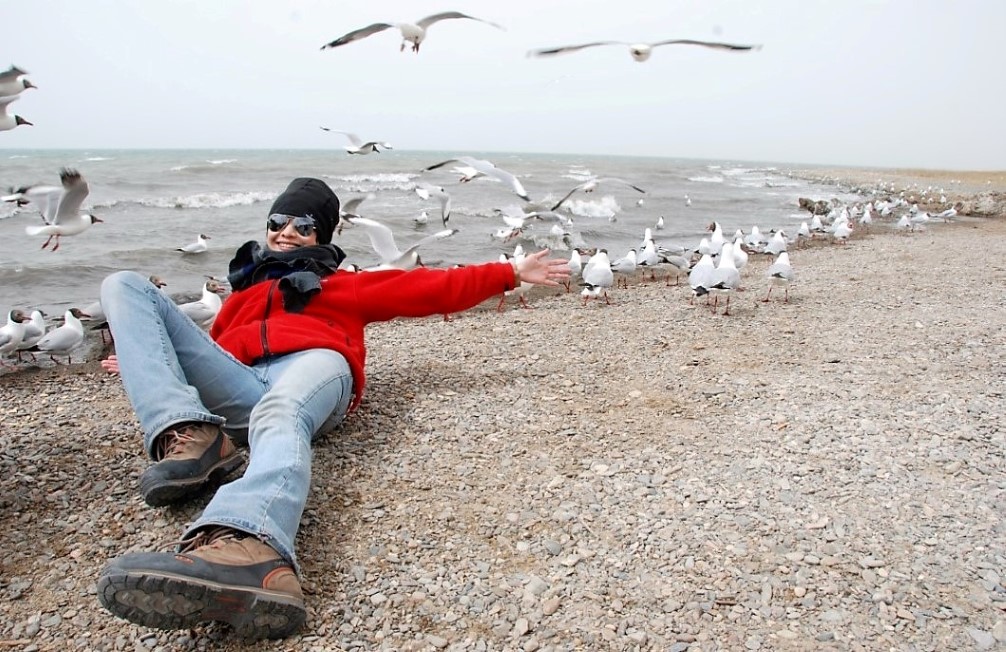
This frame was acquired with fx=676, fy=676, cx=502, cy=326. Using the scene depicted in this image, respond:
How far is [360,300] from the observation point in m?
3.36

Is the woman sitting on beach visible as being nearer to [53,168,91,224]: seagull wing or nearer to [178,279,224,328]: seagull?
[178,279,224,328]: seagull

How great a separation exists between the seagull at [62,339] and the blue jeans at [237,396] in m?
4.25

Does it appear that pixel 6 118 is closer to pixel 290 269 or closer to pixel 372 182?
pixel 290 269

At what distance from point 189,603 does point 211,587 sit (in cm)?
7

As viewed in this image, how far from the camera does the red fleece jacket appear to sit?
3.28 meters

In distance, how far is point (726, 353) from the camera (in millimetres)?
5137

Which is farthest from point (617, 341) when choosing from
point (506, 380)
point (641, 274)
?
point (641, 274)

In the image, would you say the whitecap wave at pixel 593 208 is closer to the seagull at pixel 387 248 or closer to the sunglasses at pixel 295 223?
the seagull at pixel 387 248

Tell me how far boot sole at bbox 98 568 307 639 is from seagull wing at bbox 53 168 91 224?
5.79 meters

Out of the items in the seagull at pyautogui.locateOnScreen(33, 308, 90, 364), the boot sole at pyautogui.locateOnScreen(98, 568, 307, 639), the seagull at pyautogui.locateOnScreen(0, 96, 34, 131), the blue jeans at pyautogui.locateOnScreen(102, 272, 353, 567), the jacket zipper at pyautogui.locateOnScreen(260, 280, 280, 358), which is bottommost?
the seagull at pyautogui.locateOnScreen(33, 308, 90, 364)

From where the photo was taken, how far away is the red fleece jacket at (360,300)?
328 cm

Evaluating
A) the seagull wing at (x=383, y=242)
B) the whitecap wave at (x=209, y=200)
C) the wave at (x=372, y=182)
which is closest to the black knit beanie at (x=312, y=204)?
the seagull wing at (x=383, y=242)

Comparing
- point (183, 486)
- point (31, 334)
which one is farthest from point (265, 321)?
point (31, 334)

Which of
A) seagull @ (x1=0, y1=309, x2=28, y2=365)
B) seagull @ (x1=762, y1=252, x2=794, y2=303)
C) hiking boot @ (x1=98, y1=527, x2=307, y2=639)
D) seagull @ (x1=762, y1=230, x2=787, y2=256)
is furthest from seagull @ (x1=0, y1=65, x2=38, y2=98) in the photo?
seagull @ (x1=762, y1=230, x2=787, y2=256)
